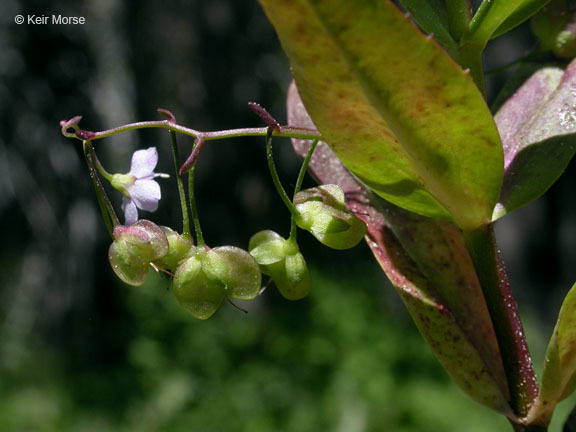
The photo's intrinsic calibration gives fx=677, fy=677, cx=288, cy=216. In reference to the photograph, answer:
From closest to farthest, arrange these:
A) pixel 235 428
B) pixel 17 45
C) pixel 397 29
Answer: pixel 397 29 < pixel 235 428 < pixel 17 45

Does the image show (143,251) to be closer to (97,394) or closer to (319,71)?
(319,71)

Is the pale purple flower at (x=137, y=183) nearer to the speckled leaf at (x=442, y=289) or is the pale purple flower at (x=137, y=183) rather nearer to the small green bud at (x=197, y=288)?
the small green bud at (x=197, y=288)

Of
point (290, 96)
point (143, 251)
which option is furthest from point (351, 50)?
point (290, 96)


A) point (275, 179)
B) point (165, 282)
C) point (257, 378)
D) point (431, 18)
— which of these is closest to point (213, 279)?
point (275, 179)

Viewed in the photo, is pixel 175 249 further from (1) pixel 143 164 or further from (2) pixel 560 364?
(2) pixel 560 364
